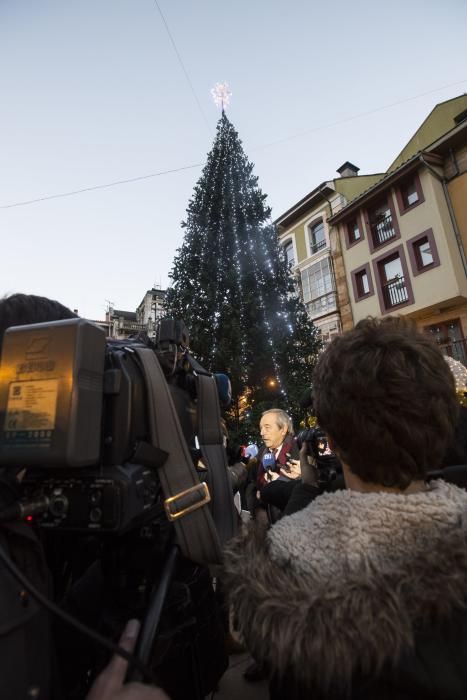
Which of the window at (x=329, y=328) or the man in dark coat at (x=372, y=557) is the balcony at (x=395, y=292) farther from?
the man in dark coat at (x=372, y=557)

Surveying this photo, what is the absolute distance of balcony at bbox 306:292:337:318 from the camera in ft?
50.3

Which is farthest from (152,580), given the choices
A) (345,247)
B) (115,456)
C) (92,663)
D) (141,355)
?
(345,247)

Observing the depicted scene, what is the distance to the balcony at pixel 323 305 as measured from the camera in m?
15.3

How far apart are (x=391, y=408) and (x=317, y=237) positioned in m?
17.4

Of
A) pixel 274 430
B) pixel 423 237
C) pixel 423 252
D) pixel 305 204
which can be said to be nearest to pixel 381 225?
pixel 423 237

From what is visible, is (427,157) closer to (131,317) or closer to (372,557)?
(372,557)

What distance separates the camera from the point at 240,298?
374 inches

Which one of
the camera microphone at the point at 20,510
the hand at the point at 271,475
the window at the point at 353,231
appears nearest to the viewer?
the camera microphone at the point at 20,510

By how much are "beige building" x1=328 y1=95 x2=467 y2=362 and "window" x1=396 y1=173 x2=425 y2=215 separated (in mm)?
32

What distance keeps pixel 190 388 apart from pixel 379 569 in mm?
762

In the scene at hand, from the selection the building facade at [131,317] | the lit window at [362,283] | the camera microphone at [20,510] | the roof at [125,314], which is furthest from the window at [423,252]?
the roof at [125,314]

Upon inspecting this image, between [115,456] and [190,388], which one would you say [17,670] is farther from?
[190,388]

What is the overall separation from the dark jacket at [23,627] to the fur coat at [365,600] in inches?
14.4

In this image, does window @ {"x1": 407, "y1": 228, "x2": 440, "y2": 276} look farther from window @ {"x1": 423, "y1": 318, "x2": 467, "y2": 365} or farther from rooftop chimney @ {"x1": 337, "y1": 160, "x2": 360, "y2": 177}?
rooftop chimney @ {"x1": 337, "y1": 160, "x2": 360, "y2": 177}
